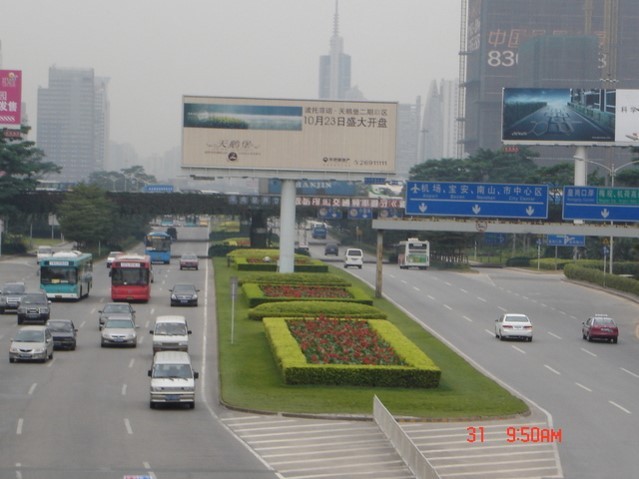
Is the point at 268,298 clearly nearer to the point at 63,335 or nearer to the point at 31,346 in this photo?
the point at 63,335

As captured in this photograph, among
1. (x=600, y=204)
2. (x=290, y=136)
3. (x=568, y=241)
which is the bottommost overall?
(x=568, y=241)

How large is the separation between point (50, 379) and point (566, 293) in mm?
56357

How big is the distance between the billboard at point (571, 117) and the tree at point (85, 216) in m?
49.6

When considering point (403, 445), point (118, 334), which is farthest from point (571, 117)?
point (403, 445)

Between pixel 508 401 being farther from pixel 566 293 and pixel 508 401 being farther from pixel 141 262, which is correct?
pixel 566 293

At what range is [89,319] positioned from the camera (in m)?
63.6

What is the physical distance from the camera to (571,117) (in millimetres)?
90875

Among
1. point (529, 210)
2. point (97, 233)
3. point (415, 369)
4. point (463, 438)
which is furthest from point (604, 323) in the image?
point (97, 233)

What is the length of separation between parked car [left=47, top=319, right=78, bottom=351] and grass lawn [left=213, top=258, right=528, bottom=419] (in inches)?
241

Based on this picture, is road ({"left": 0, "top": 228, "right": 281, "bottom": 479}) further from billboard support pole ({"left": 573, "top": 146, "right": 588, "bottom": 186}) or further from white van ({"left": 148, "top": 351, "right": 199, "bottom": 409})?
billboard support pole ({"left": 573, "top": 146, "right": 588, "bottom": 186})

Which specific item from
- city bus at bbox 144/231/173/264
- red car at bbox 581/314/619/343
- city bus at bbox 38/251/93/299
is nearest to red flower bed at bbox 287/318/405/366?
red car at bbox 581/314/619/343

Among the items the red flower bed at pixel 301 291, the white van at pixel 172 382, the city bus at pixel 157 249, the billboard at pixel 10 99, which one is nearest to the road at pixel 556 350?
the red flower bed at pixel 301 291

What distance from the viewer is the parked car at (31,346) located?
4703 centimetres

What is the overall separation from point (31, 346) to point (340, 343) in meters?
11.9
